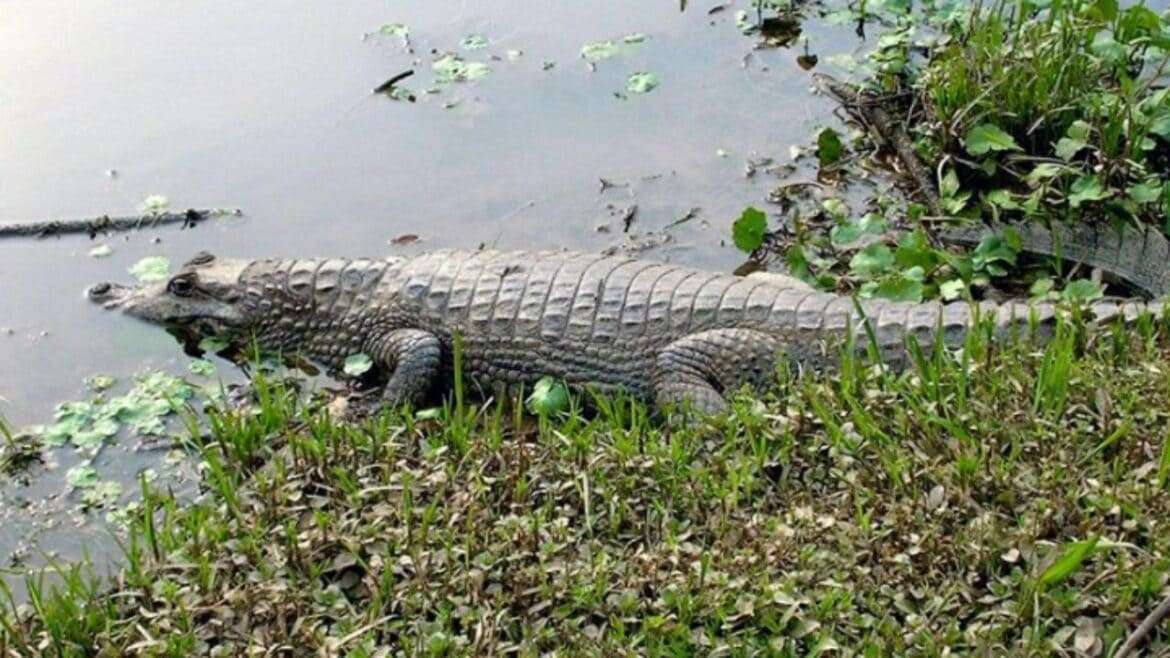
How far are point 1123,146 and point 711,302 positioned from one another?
6.22 ft

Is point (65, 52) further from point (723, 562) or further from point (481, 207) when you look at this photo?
point (723, 562)

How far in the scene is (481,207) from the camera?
679 cm

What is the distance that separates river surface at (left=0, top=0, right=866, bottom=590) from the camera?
646 centimetres

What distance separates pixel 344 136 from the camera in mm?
7391

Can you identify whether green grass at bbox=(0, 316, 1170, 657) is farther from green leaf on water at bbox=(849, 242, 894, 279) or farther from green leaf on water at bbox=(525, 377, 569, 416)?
green leaf on water at bbox=(849, 242, 894, 279)

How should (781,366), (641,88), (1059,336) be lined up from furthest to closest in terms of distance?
(641,88), (781,366), (1059,336)

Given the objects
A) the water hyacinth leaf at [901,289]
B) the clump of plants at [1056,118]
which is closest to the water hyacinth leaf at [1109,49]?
the clump of plants at [1056,118]

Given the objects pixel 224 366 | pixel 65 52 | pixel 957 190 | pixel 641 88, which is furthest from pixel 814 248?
pixel 65 52

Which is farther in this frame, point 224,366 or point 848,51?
point 848,51

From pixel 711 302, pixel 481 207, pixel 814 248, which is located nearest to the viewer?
pixel 711 302

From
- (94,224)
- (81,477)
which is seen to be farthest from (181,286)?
(81,477)

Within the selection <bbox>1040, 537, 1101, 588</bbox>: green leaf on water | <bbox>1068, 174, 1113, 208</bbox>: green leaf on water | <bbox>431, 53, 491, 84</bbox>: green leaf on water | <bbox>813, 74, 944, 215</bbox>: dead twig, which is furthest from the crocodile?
<bbox>431, 53, 491, 84</bbox>: green leaf on water

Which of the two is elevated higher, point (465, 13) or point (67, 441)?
point (465, 13)

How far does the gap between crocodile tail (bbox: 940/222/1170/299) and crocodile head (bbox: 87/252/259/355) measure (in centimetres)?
321
